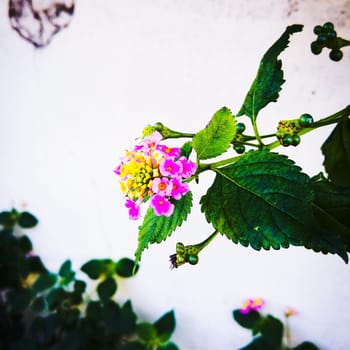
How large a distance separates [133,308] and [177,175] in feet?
2.71

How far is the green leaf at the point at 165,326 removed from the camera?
40.4 inches

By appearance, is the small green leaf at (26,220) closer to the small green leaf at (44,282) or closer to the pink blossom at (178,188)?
the small green leaf at (44,282)

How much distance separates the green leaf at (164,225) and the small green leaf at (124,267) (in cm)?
69

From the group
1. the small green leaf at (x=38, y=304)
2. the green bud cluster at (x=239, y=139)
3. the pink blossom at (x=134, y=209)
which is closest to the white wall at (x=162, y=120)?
the small green leaf at (x=38, y=304)

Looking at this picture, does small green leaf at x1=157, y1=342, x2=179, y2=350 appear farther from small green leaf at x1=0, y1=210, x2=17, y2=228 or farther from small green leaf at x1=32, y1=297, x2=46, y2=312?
small green leaf at x1=0, y1=210, x2=17, y2=228

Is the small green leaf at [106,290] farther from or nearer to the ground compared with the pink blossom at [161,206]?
nearer to the ground

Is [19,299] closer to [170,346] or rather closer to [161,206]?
[170,346]

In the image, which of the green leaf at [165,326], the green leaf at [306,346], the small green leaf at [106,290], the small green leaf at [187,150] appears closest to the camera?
the small green leaf at [187,150]

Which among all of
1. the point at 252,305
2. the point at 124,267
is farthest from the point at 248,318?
the point at 124,267

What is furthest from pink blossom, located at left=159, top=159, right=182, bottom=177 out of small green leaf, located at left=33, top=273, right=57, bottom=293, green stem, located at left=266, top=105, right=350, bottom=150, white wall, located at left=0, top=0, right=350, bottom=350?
small green leaf, located at left=33, top=273, right=57, bottom=293

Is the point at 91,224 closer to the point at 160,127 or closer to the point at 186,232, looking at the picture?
the point at 186,232

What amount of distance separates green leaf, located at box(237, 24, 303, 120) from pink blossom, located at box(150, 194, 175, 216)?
141 mm

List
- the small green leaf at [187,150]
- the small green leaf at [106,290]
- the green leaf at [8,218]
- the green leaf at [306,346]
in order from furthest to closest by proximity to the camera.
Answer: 1. the green leaf at [8,218]
2. the small green leaf at [106,290]
3. the green leaf at [306,346]
4. the small green leaf at [187,150]

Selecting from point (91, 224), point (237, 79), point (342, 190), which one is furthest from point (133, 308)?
point (342, 190)
